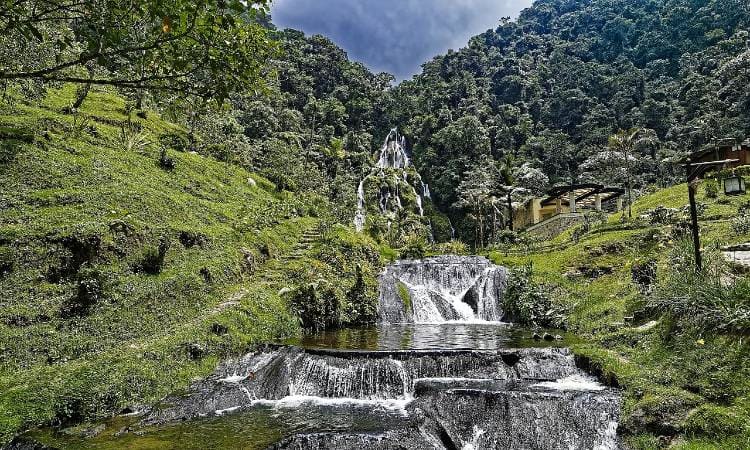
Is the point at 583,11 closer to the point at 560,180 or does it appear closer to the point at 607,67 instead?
the point at 607,67

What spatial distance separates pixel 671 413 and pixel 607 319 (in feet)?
23.5

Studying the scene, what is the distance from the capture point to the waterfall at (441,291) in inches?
834

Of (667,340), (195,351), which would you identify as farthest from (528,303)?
(195,351)

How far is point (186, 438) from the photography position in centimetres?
838

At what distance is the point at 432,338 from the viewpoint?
1570 centimetres

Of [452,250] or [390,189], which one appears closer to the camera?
[452,250]

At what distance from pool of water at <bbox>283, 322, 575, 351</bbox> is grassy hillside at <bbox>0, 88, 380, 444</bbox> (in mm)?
1597

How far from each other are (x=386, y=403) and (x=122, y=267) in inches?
354

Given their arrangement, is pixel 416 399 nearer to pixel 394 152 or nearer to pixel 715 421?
pixel 715 421

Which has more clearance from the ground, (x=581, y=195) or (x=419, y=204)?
(x=419, y=204)

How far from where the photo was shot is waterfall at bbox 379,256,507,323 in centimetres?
2119

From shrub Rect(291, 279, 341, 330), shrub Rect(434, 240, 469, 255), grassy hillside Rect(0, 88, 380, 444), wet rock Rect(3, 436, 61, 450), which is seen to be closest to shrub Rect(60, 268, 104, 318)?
grassy hillside Rect(0, 88, 380, 444)

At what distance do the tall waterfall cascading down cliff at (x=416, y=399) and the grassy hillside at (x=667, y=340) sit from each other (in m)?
0.71

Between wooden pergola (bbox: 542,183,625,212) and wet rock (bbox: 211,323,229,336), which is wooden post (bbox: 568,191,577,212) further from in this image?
wet rock (bbox: 211,323,229,336)
